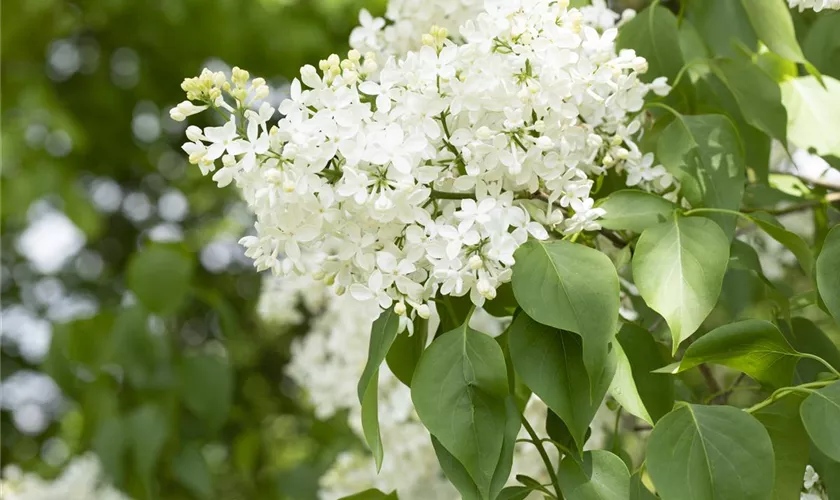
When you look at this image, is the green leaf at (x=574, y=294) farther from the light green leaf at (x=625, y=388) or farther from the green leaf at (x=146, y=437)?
the green leaf at (x=146, y=437)

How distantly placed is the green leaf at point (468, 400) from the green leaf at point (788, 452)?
0.62 ft

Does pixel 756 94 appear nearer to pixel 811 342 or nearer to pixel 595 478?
pixel 811 342

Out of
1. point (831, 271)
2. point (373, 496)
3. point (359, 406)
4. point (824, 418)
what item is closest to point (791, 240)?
point (831, 271)

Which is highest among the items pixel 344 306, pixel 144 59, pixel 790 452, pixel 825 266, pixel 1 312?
pixel 825 266

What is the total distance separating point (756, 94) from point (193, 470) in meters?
1.19

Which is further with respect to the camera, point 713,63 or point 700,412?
point 713,63

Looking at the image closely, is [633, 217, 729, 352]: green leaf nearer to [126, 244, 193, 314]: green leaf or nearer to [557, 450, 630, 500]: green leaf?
[557, 450, 630, 500]: green leaf

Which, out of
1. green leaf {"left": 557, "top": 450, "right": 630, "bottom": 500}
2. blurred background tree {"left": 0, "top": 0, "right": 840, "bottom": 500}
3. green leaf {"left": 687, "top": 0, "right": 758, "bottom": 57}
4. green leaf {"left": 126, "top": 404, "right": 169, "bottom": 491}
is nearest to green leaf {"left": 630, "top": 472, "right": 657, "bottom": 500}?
green leaf {"left": 557, "top": 450, "right": 630, "bottom": 500}

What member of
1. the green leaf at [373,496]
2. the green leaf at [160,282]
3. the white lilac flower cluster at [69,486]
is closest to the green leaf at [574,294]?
the green leaf at [373,496]

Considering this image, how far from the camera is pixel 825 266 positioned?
0.63 metres

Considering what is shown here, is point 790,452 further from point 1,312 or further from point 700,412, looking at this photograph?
point 1,312

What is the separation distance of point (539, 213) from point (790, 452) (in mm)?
244

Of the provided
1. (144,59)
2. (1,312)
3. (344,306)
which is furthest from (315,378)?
(1,312)

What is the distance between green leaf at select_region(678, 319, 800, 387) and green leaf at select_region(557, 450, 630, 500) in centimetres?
9
